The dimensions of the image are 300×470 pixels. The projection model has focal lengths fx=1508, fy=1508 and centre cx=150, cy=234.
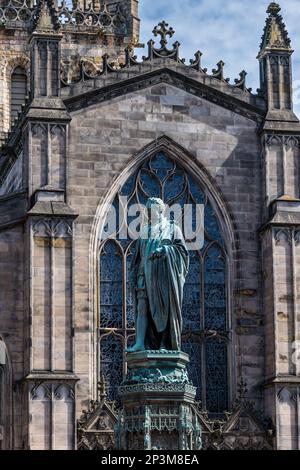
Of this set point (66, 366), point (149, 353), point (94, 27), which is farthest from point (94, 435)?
point (94, 27)

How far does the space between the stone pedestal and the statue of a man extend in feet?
1.28

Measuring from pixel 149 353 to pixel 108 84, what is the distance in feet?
49.6

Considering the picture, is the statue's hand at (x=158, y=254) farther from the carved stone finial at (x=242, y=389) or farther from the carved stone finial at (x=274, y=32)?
the carved stone finial at (x=274, y=32)

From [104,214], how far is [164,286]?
12983mm

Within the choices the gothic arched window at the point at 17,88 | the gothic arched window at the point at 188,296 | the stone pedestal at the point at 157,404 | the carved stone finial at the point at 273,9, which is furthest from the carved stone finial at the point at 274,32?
the stone pedestal at the point at 157,404

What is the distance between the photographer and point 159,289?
954 inches

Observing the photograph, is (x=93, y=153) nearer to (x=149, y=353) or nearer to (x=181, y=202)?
(x=181, y=202)

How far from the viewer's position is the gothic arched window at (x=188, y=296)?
36.6 metres

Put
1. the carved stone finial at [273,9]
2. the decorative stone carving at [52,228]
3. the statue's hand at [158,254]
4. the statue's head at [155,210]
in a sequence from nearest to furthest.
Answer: the statue's hand at [158,254], the statue's head at [155,210], the decorative stone carving at [52,228], the carved stone finial at [273,9]

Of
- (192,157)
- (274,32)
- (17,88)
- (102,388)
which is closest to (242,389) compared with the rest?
(102,388)

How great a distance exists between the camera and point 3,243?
3619cm

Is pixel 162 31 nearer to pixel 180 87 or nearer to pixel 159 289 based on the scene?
pixel 180 87

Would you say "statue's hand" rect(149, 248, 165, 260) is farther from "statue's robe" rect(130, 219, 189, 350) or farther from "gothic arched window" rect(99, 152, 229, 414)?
"gothic arched window" rect(99, 152, 229, 414)

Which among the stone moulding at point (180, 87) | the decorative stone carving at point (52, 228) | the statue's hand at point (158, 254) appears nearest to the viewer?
the statue's hand at point (158, 254)
